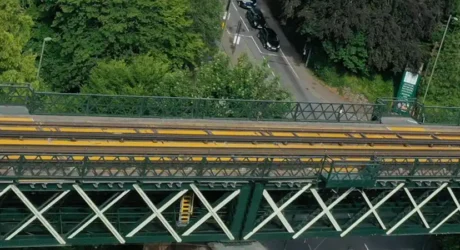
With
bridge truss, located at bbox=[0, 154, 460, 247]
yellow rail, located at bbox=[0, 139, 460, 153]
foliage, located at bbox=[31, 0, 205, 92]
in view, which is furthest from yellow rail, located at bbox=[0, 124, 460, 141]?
foliage, located at bbox=[31, 0, 205, 92]

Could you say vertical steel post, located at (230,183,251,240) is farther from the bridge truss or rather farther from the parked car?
the parked car

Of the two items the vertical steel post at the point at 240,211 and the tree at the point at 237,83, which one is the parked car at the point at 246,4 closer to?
the tree at the point at 237,83

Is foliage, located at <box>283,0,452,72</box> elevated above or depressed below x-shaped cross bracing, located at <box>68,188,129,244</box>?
below

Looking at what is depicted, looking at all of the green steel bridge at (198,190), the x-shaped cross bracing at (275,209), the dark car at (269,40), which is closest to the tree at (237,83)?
the green steel bridge at (198,190)

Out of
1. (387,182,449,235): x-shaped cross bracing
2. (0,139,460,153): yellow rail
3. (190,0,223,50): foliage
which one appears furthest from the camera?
(190,0,223,50): foliage

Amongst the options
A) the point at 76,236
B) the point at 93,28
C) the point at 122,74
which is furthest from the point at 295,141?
the point at 93,28

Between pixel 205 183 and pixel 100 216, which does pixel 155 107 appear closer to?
pixel 205 183

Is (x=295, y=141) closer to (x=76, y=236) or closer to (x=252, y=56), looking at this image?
(x=76, y=236)

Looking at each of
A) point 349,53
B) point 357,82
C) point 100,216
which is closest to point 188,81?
point 100,216
